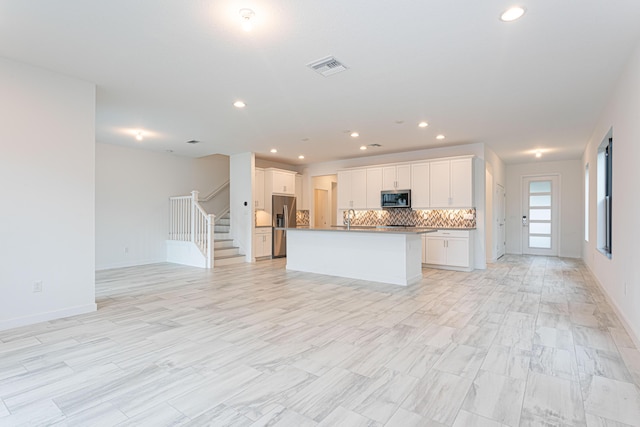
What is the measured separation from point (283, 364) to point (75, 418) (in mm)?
1307

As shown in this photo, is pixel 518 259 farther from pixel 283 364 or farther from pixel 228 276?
pixel 283 364

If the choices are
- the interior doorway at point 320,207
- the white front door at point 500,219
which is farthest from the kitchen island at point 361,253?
the white front door at point 500,219

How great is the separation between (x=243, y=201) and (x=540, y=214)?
8.74 meters

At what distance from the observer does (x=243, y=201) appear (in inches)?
330

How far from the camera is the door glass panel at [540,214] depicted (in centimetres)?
970

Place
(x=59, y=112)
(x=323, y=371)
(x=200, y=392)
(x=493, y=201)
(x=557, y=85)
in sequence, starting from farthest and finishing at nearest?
1. (x=493, y=201)
2. (x=557, y=85)
3. (x=59, y=112)
4. (x=323, y=371)
5. (x=200, y=392)

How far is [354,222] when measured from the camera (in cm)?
885

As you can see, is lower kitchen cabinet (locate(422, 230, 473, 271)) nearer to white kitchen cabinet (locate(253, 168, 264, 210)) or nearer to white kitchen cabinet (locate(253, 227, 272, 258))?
white kitchen cabinet (locate(253, 227, 272, 258))

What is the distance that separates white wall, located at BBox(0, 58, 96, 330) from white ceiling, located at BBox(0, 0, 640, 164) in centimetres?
35

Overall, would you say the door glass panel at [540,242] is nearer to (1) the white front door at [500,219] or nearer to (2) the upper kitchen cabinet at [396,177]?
(1) the white front door at [500,219]

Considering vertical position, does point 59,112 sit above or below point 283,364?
above

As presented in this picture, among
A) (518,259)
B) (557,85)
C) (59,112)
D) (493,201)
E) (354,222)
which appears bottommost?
(518,259)

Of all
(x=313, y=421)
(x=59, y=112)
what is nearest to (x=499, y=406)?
(x=313, y=421)

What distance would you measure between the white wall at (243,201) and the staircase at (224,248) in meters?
0.17
